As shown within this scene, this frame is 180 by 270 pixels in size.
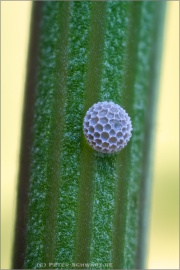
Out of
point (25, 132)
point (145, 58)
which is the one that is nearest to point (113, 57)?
point (145, 58)

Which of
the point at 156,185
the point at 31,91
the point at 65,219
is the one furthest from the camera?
the point at 156,185

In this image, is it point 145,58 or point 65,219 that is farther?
point 145,58

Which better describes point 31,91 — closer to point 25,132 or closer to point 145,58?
point 25,132

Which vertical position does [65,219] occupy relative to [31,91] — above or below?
below
